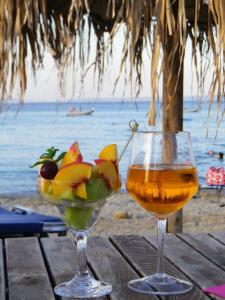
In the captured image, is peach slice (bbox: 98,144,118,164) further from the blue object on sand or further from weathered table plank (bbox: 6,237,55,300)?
the blue object on sand

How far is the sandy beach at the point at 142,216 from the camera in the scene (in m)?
7.47

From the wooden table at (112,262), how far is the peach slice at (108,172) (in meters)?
0.19

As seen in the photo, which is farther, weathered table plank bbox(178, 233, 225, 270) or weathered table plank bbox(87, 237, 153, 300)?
weathered table plank bbox(178, 233, 225, 270)

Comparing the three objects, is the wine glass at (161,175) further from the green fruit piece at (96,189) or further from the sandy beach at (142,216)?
the sandy beach at (142,216)

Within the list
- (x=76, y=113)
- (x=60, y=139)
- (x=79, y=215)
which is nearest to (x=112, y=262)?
(x=79, y=215)

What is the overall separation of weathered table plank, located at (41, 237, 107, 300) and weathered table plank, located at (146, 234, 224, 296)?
0.67ft

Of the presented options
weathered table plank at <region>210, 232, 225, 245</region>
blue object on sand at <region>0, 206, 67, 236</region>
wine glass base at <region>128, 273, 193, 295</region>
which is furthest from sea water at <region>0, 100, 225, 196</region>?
wine glass base at <region>128, 273, 193, 295</region>

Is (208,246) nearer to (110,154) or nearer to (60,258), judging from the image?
(60,258)

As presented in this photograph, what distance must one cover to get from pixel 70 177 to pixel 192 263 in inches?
15.7

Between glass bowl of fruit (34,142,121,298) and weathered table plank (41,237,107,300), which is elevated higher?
glass bowl of fruit (34,142,121,298)

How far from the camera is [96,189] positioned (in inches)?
40.4

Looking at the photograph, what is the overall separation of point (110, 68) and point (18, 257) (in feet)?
6.53

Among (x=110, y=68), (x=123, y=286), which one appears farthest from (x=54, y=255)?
(x=110, y=68)

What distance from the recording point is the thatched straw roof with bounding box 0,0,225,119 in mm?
1900
